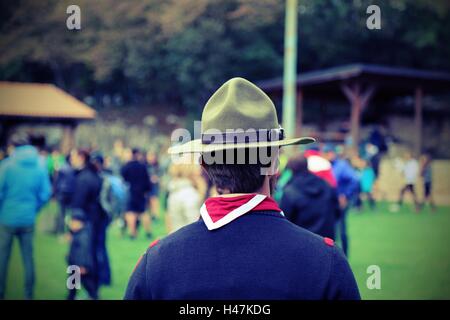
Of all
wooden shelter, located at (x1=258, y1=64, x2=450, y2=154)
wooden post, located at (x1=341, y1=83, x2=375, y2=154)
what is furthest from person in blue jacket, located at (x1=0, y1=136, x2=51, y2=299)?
wooden post, located at (x1=341, y1=83, x2=375, y2=154)

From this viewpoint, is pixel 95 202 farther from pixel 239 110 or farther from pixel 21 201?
pixel 239 110

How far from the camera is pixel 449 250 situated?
9961mm

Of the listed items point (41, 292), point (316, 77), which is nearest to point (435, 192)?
point (316, 77)

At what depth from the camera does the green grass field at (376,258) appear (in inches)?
265

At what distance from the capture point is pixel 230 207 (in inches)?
65.7

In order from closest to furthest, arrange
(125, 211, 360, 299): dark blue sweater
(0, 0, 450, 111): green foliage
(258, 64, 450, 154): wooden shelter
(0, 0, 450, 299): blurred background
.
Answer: (125, 211, 360, 299): dark blue sweater < (258, 64, 450, 154): wooden shelter < (0, 0, 450, 299): blurred background < (0, 0, 450, 111): green foliage

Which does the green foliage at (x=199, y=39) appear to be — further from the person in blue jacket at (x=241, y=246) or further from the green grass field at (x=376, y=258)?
the person in blue jacket at (x=241, y=246)

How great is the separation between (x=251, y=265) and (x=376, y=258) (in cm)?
794

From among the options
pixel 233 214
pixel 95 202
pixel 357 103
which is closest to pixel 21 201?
pixel 95 202

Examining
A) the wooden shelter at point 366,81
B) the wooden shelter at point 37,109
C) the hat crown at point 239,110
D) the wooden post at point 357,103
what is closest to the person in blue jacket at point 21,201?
the hat crown at point 239,110

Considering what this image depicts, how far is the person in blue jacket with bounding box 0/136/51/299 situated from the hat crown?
469 centimetres

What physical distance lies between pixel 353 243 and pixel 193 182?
15.9 ft

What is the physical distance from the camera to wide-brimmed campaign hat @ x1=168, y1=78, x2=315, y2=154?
1781 mm

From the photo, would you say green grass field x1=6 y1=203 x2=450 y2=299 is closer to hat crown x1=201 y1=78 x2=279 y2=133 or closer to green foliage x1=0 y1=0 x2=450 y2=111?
hat crown x1=201 y1=78 x2=279 y2=133
